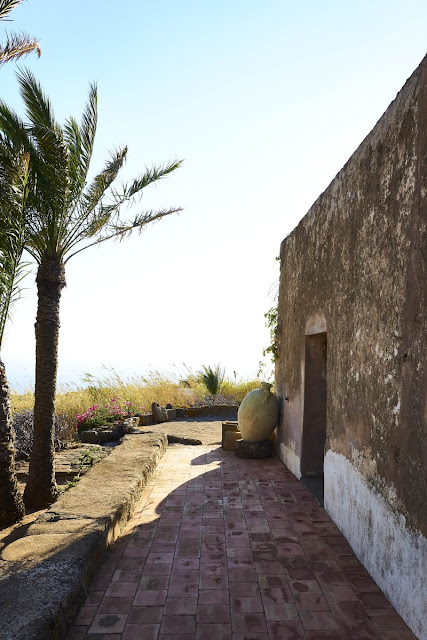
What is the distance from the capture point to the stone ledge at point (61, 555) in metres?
2.28

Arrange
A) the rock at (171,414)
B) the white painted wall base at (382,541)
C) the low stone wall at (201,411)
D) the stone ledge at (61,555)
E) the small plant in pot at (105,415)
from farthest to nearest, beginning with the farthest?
the low stone wall at (201,411)
the rock at (171,414)
the small plant in pot at (105,415)
the white painted wall base at (382,541)
the stone ledge at (61,555)

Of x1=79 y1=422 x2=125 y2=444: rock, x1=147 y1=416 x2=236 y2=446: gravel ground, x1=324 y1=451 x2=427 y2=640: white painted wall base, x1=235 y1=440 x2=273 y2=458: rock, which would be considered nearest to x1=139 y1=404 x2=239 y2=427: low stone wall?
x1=147 y1=416 x2=236 y2=446: gravel ground

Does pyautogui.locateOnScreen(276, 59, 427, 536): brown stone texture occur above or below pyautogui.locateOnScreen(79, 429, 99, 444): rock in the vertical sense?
above

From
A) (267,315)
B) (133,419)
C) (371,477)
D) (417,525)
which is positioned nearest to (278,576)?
(371,477)

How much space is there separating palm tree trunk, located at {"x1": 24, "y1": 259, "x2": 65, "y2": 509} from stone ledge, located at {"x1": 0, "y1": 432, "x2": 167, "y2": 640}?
132 centimetres

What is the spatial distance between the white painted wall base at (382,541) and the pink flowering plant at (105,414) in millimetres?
6245

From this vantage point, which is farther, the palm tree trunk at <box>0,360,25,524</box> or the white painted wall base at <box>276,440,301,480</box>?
the white painted wall base at <box>276,440,301,480</box>

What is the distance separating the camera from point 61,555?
2.91 m

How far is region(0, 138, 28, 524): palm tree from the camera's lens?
197 inches

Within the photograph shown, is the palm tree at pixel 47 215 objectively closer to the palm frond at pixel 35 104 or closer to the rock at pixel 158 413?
the palm frond at pixel 35 104

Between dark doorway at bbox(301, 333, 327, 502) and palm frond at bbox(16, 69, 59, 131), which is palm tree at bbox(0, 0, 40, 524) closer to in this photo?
palm frond at bbox(16, 69, 59, 131)

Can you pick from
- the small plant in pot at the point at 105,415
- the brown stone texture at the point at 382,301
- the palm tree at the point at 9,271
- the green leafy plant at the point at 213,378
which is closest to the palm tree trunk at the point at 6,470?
the palm tree at the point at 9,271

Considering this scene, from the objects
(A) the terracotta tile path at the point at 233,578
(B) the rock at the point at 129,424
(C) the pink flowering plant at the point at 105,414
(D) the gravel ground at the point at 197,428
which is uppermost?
(C) the pink flowering plant at the point at 105,414

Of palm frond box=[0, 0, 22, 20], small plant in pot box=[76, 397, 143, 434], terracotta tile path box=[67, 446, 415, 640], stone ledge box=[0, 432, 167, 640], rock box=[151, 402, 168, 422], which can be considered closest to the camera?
stone ledge box=[0, 432, 167, 640]
